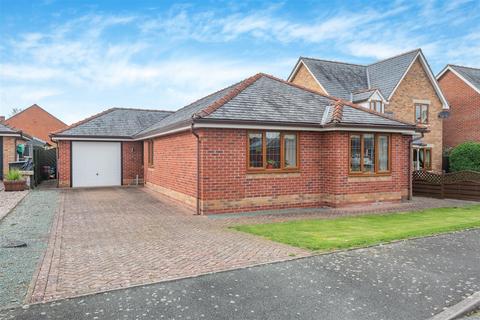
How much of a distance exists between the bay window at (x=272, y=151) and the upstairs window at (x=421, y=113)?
18.1 metres

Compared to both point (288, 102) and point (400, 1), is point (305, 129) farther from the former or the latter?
point (400, 1)

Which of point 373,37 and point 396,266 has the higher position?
Result: point 373,37

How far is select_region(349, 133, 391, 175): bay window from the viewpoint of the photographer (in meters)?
13.6

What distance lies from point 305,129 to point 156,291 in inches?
362

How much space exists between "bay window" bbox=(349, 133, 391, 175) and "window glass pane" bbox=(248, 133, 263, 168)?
132 inches

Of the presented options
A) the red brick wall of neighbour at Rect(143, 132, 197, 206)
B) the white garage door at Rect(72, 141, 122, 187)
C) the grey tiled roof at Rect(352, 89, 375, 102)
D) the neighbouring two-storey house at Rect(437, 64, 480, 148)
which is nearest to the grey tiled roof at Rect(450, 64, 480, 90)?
the neighbouring two-storey house at Rect(437, 64, 480, 148)

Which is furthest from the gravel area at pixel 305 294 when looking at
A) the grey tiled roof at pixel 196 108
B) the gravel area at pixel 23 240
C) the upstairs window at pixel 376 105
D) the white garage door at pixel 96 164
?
the upstairs window at pixel 376 105

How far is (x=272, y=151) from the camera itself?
42.8 ft

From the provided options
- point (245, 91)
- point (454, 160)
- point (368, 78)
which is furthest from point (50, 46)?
point (454, 160)

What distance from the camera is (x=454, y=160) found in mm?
27031

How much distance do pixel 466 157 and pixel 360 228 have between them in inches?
810

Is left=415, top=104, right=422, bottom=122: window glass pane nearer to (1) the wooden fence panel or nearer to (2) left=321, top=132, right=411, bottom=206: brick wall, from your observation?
(1) the wooden fence panel

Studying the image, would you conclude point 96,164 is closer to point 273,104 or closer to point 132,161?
point 132,161

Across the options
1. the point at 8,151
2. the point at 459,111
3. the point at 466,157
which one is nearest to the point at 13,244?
the point at 8,151
